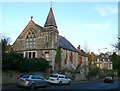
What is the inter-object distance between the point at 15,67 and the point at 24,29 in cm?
2540

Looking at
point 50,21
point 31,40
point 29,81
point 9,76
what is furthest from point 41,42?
point 29,81

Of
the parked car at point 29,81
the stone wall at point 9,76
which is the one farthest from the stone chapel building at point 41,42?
the parked car at point 29,81

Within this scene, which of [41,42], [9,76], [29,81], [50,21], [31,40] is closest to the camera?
Result: [29,81]

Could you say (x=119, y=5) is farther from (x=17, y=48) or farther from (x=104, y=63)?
(x=104, y=63)

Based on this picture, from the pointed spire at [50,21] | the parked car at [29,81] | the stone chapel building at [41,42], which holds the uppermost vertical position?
the pointed spire at [50,21]

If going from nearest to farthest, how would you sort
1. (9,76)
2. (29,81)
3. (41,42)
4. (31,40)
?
1. (29,81)
2. (9,76)
3. (41,42)
4. (31,40)

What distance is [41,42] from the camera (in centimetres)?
5984

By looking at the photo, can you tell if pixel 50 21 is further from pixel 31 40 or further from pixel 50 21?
pixel 31 40

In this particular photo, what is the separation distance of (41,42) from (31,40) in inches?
123

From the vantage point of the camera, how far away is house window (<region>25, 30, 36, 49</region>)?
201ft

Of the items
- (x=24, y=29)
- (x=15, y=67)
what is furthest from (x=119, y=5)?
(x=24, y=29)

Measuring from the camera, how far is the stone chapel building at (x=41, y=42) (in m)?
58.5

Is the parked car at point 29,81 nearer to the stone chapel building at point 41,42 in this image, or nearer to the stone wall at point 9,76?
the stone wall at point 9,76

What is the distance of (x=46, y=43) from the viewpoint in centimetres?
5912
